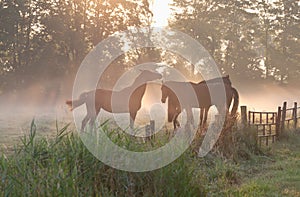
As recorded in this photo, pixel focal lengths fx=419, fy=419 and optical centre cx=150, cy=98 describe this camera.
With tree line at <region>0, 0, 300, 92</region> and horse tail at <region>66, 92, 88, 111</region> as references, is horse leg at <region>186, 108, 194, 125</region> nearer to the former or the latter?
horse tail at <region>66, 92, 88, 111</region>

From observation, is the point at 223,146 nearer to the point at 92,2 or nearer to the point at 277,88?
the point at 92,2

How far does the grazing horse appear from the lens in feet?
37.6

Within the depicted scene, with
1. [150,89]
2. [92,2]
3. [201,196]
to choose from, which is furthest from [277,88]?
[201,196]

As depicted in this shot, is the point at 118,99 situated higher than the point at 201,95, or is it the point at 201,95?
the point at 201,95

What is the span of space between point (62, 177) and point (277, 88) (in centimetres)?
4006

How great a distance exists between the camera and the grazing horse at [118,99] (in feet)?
37.6

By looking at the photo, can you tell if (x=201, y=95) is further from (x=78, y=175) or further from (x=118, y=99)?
(x=78, y=175)

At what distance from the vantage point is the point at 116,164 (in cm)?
539

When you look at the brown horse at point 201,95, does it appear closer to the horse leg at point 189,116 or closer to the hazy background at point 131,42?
the horse leg at point 189,116

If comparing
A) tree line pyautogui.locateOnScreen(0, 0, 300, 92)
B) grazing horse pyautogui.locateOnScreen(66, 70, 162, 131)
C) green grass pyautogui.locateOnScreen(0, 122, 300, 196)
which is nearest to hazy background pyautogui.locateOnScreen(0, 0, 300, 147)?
tree line pyautogui.locateOnScreen(0, 0, 300, 92)

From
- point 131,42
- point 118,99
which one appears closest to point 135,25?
point 131,42

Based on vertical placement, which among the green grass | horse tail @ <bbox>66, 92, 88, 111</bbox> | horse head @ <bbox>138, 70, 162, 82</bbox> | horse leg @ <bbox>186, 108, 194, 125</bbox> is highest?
horse head @ <bbox>138, 70, 162, 82</bbox>

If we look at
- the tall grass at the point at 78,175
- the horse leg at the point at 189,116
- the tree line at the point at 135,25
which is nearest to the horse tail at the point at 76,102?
the horse leg at the point at 189,116

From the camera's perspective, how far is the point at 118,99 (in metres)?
12.3
